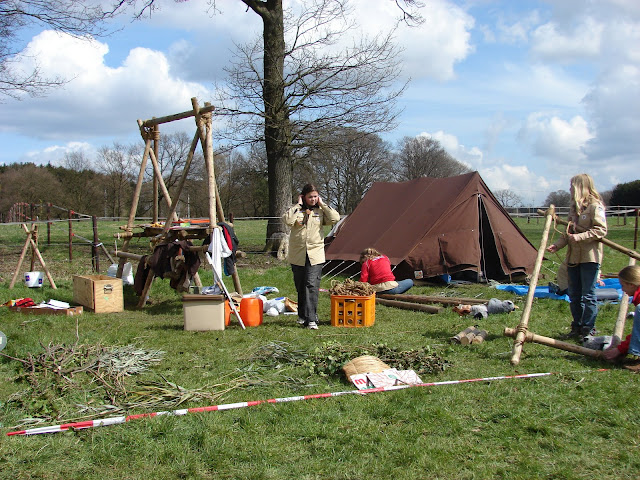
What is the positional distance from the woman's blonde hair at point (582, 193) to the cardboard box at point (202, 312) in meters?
3.97

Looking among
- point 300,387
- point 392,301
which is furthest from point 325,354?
point 392,301

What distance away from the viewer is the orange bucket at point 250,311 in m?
6.41

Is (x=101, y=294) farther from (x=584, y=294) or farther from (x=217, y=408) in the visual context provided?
(x=584, y=294)

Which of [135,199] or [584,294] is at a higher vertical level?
[135,199]

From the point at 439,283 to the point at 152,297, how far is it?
4.79 m

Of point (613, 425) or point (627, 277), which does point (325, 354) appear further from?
point (627, 277)

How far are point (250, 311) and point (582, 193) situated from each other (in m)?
3.85

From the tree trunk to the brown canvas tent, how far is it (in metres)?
2.42

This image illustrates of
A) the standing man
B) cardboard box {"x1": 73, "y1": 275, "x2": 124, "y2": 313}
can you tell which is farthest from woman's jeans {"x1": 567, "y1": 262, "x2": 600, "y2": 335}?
cardboard box {"x1": 73, "y1": 275, "x2": 124, "y2": 313}

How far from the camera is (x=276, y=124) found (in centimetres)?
1257

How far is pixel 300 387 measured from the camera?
4.14m

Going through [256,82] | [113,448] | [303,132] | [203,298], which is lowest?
[113,448]

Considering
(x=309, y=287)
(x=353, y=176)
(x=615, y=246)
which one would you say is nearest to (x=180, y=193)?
(x=309, y=287)

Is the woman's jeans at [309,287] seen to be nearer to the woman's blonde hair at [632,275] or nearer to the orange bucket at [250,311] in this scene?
the orange bucket at [250,311]
